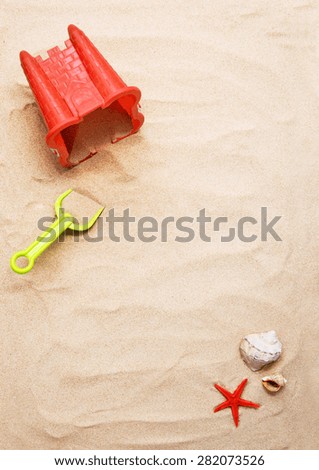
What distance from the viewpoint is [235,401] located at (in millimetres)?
1487

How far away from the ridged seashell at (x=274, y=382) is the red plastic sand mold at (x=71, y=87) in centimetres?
92

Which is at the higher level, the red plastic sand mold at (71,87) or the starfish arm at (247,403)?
the red plastic sand mold at (71,87)

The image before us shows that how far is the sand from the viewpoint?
150 cm

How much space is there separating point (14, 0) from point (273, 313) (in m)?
1.41

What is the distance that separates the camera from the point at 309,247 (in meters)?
1.60

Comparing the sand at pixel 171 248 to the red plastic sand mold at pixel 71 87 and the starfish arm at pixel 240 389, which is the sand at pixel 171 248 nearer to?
the starfish arm at pixel 240 389

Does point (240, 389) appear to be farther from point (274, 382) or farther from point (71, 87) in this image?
point (71, 87)

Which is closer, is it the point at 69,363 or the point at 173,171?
the point at 69,363

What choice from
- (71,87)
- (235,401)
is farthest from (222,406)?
(71,87)

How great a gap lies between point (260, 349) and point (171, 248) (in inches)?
16.7

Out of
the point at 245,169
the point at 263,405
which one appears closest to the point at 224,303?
the point at 263,405

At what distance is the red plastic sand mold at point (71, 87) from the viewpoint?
144 cm

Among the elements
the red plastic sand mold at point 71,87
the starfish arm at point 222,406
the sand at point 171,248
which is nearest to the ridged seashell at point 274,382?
the sand at point 171,248

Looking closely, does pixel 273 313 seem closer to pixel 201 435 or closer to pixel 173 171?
pixel 201 435
